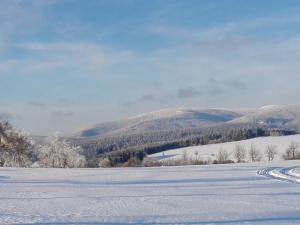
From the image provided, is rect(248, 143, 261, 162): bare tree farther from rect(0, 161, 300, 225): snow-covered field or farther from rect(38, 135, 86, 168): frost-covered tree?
rect(0, 161, 300, 225): snow-covered field

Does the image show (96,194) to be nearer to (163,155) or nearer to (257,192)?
(257,192)

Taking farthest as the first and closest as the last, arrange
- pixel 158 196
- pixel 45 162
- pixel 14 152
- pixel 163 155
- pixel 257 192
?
pixel 163 155, pixel 45 162, pixel 14 152, pixel 257 192, pixel 158 196

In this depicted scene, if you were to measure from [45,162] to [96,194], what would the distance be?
68.5m

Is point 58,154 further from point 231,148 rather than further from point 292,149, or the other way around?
point 231,148

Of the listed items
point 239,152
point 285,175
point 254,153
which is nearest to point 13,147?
point 285,175

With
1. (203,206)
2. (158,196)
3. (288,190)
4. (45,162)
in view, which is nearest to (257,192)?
(288,190)

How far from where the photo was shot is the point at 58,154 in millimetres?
96125

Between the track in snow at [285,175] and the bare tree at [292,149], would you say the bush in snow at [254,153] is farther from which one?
the track in snow at [285,175]

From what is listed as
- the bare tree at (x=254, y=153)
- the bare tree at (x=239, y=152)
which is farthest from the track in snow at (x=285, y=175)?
the bare tree at (x=254, y=153)

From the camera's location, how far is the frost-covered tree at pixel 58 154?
307 feet

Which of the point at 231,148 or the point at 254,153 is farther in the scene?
the point at 231,148

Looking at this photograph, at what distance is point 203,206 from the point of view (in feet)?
65.9

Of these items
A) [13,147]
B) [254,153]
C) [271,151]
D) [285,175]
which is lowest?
[285,175]

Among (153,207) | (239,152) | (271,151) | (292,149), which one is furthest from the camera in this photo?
(239,152)
